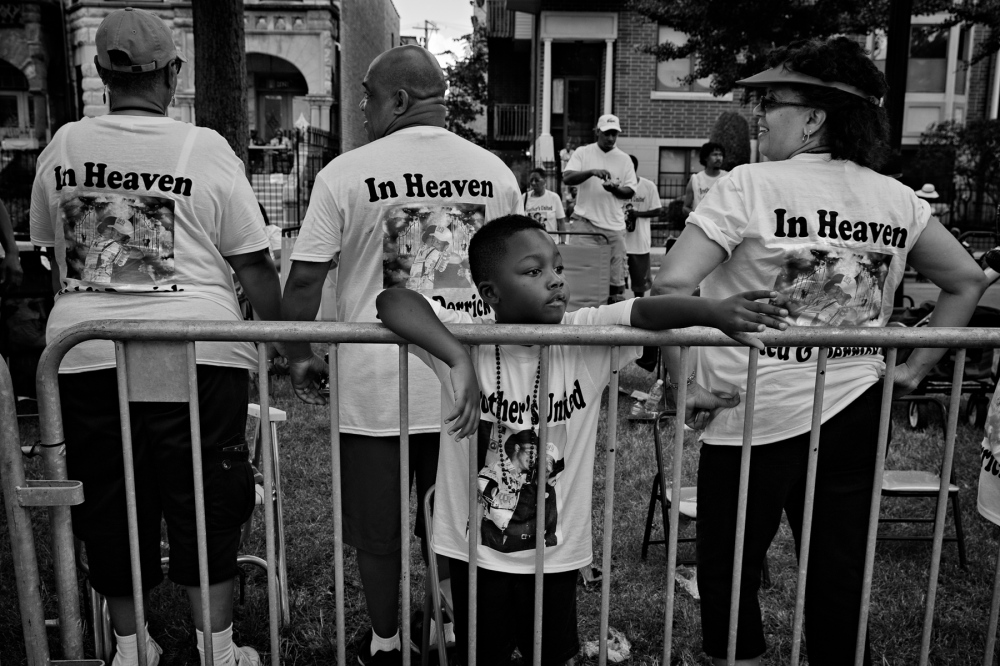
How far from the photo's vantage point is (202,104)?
6.89 metres

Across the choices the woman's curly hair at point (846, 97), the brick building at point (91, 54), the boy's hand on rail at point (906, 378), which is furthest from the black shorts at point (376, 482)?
the brick building at point (91, 54)

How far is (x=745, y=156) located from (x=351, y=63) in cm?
1639

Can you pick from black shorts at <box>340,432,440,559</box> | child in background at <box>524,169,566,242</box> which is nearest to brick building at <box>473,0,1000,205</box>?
child in background at <box>524,169,566,242</box>

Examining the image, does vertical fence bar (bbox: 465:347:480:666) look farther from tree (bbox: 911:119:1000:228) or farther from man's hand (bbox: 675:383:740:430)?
tree (bbox: 911:119:1000:228)

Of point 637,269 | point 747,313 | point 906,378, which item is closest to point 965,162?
point 637,269

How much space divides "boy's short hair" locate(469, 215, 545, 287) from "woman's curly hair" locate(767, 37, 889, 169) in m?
0.85

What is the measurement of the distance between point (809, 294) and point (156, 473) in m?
1.97

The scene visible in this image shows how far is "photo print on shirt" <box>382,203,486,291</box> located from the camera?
2.74 meters

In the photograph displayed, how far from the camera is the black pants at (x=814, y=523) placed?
2.40 metres

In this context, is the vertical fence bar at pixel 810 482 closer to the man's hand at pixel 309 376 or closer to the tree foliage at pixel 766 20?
the man's hand at pixel 309 376

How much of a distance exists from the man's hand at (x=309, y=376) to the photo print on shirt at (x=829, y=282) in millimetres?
1399

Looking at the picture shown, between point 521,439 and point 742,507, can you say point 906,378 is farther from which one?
point 521,439

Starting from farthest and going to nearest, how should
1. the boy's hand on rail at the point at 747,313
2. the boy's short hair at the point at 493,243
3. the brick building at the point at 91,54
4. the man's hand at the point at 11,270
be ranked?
the brick building at the point at 91,54 → the man's hand at the point at 11,270 → the boy's short hair at the point at 493,243 → the boy's hand on rail at the point at 747,313

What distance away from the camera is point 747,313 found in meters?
1.98
